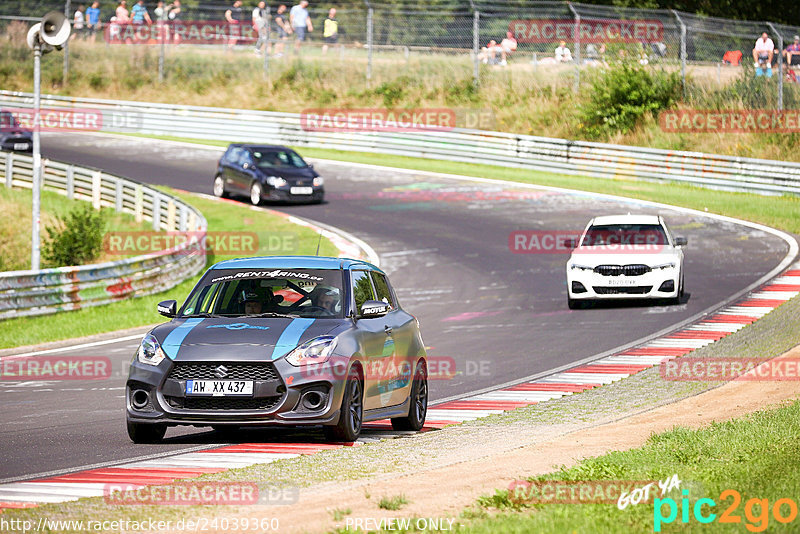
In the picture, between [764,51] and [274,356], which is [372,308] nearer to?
[274,356]

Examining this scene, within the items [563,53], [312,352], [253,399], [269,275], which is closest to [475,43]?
[563,53]

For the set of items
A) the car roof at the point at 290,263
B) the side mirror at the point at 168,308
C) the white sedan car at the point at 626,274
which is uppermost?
the car roof at the point at 290,263

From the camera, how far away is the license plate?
9539mm

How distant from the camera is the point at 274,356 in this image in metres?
9.56

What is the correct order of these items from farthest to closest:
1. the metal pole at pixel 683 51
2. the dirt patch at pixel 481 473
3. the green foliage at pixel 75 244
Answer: the metal pole at pixel 683 51 < the green foliage at pixel 75 244 < the dirt patch at pixel 481 473

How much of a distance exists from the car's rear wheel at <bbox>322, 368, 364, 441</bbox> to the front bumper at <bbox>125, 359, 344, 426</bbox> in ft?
0.41

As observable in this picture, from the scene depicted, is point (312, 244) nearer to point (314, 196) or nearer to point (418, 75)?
point (314, 196)

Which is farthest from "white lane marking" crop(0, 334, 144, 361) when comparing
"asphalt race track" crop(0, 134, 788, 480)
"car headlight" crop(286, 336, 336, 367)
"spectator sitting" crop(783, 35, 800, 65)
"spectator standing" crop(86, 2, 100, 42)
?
"spectator standing" crop(86, 2, 100, 42)

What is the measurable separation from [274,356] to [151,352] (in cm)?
102

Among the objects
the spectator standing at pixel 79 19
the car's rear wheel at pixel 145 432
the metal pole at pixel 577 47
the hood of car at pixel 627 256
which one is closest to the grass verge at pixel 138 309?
the hood of car at pixel 627 256

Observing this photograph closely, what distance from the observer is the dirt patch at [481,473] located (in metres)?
6.82

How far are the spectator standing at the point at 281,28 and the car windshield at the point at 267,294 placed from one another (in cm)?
3810

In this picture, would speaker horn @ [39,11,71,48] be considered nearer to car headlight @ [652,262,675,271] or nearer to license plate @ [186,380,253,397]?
car headlight @ [652,262,675,271]

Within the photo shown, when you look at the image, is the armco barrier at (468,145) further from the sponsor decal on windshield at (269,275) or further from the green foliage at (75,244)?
the sponsor decal on windshield at (269,275)
